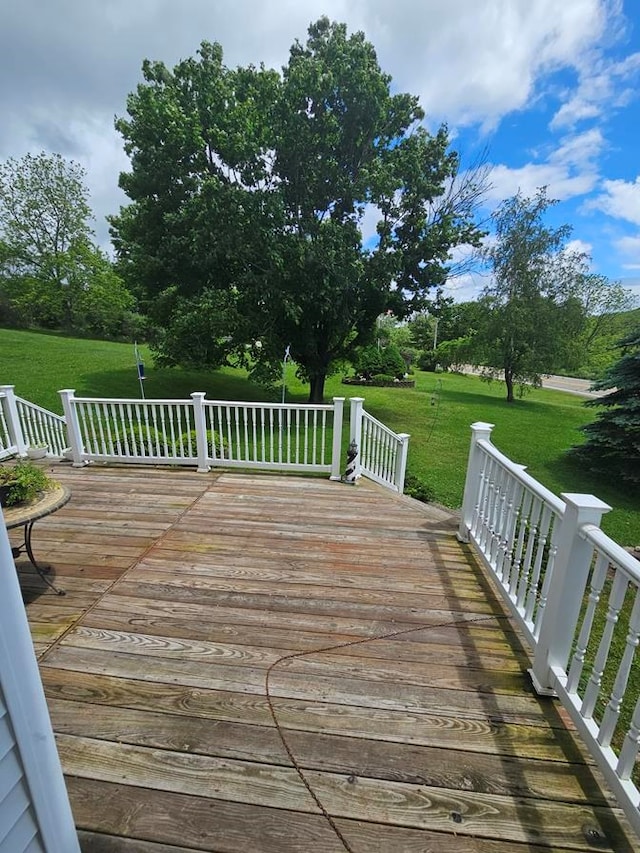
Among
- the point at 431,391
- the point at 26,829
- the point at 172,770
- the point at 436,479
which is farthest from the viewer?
the point at 431,391

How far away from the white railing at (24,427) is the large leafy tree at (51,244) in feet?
50.0

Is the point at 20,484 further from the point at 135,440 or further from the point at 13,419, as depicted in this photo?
the point at 13,419

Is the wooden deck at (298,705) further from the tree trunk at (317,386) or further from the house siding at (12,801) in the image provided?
the tree trunk at (317,386)

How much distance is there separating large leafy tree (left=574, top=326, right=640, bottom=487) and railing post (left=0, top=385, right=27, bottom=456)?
398 inches

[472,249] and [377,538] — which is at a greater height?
[472,249]

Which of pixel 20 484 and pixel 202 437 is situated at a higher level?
pixel 20 484

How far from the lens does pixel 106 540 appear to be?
3.03 m

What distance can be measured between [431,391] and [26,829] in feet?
56.7

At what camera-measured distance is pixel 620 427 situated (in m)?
7.69

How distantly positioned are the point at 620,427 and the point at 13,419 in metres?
10.6

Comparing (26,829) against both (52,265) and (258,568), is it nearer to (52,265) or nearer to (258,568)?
(258,568)

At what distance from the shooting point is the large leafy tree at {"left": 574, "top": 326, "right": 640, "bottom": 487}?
732 centimetres

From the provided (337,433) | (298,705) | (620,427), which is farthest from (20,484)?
(620,427)

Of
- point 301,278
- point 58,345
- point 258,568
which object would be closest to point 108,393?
point 301,278
